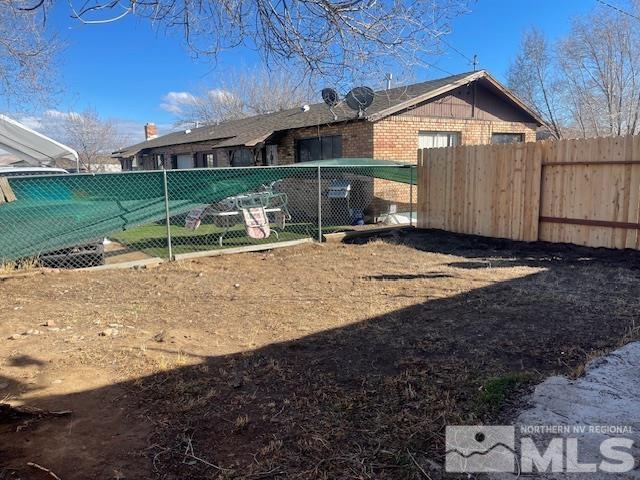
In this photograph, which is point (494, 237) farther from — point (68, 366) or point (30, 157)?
point (30, 157)

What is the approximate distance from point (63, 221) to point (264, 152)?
35.9ft

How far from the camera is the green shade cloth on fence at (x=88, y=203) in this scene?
652 centimetres

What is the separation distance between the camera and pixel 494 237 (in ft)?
30.8

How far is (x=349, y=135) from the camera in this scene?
13.4 metres

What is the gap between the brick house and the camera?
12.7 meters

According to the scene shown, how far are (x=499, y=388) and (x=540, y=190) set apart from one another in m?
6.72

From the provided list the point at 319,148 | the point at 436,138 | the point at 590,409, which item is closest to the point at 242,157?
the point at 319,148

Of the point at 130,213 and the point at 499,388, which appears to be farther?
the point at 130,213

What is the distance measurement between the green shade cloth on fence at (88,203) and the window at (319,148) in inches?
249

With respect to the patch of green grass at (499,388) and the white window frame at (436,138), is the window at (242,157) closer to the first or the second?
the white window frame at (436,138)

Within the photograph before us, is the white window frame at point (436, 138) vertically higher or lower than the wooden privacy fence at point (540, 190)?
higher

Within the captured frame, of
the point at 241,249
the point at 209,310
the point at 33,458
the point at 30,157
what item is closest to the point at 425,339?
the point at 209,310

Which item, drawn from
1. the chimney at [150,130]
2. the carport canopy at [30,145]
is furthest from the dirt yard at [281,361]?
the chimney at [150,130]

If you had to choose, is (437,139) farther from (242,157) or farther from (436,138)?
(242,157)
